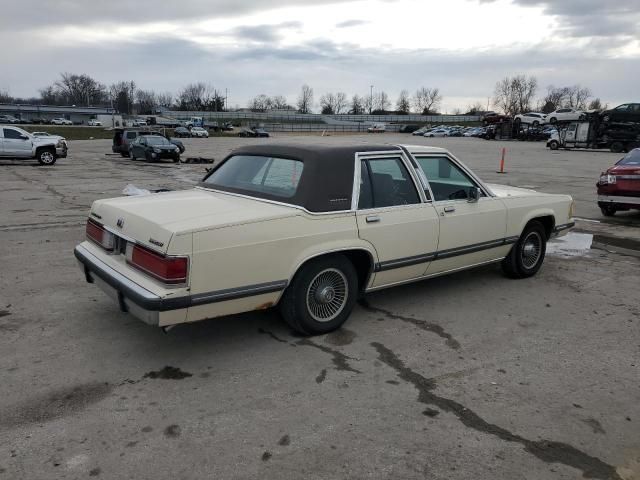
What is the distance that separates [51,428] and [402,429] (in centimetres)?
202

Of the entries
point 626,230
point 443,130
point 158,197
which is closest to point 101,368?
point 158,197

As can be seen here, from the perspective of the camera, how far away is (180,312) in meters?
3.46

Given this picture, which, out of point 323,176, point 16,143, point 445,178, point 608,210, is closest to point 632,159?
point 608,210

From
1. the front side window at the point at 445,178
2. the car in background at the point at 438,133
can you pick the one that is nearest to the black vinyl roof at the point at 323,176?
the front side window at the point at 445,178

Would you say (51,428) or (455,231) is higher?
(455,231)

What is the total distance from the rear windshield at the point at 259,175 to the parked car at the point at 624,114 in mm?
37660

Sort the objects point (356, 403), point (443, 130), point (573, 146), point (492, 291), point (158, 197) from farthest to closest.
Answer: point (443, 130), point (573, 146), point (492, 291), point (158, 197), point (356, 403)

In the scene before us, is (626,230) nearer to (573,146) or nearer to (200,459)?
(200,459)

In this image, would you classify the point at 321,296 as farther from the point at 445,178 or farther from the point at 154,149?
the point at 154,149

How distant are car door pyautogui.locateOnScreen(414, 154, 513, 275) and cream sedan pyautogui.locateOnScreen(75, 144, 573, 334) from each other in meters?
0.01

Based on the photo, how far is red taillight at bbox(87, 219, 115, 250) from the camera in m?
4.19

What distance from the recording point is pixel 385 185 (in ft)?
15.2

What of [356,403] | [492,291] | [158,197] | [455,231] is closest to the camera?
[356,403]

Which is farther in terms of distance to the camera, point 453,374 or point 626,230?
point 626,230
